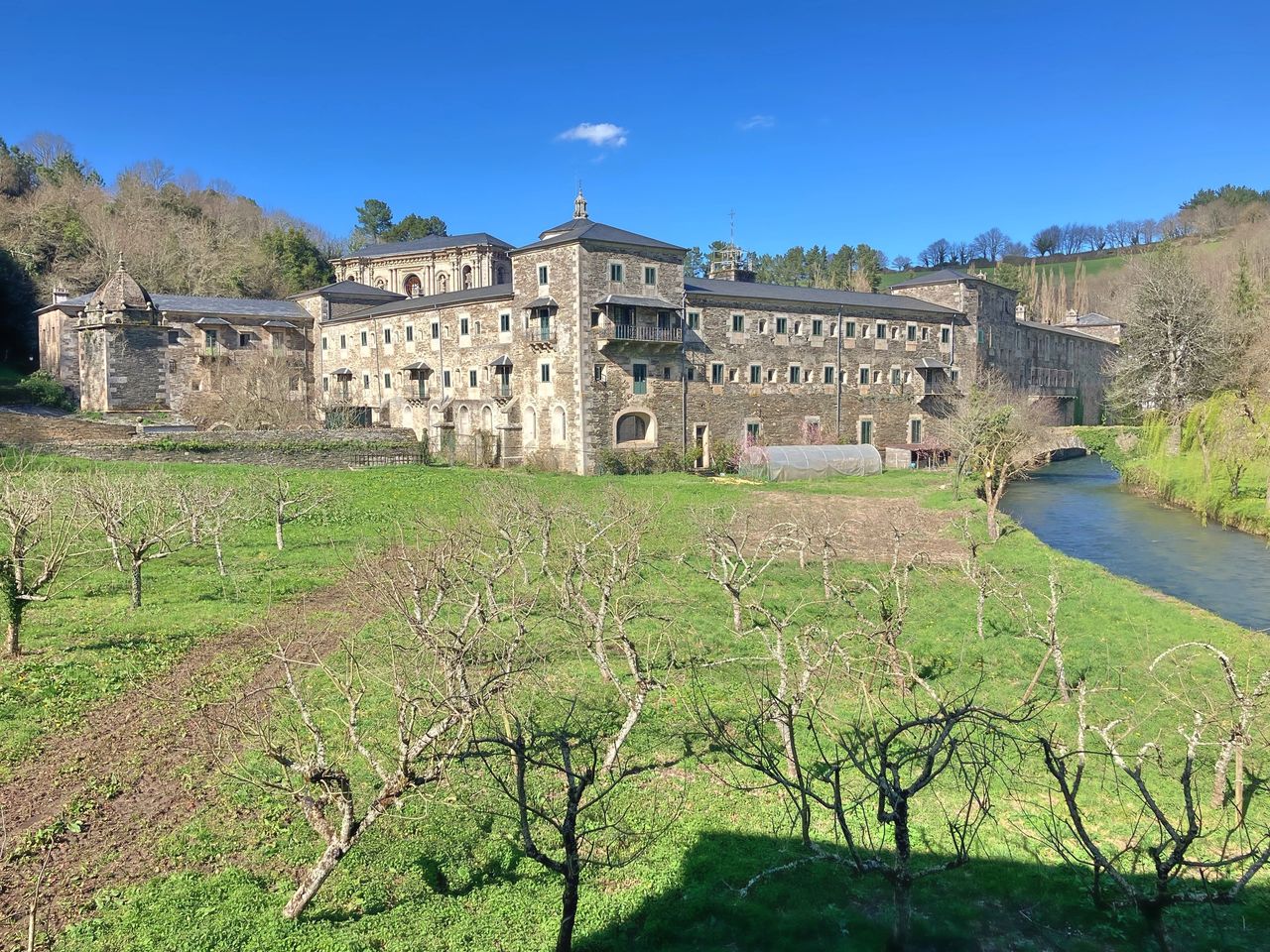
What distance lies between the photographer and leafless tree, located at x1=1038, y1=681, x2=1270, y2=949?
7.16 meters

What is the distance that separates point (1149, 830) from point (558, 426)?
34.7m

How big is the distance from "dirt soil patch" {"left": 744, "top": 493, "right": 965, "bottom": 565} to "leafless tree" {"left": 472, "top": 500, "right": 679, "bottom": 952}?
27.7ft

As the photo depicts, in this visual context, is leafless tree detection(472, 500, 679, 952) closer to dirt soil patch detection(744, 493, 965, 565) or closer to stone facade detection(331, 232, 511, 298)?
dirt soil patch detection(744, 493, 965, 565)

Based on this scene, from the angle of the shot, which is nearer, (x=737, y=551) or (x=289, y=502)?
(x=737, y=551)

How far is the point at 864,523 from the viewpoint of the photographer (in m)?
29.2

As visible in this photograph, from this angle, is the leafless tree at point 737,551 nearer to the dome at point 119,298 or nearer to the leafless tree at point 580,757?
the leafless tree at point 580,757

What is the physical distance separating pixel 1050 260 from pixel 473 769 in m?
140

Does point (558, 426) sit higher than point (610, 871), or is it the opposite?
point (558, 426)

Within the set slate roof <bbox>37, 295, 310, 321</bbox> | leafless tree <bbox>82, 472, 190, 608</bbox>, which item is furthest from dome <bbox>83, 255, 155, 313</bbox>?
leafless tree <bbox>82, 472, 190, 608</bbox>

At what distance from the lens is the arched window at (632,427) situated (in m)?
42.3

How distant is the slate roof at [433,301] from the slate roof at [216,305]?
3218mm

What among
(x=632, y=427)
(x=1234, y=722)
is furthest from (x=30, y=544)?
(x=632, y=427)

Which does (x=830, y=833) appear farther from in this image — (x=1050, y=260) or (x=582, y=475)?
(x=1050, y=260)

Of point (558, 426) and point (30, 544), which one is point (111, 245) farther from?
point (30, 544)
